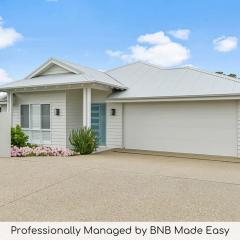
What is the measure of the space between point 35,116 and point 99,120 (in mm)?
3712

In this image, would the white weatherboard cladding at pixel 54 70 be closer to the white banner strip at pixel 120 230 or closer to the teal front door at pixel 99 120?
the teal front door at pixel 99 120

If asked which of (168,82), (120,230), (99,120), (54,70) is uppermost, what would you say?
(54,70)

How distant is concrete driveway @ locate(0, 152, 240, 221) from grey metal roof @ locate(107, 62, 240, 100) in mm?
3772

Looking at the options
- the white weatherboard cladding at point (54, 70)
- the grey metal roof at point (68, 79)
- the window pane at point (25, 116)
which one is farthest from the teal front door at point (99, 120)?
the window pane at point (25, 116)

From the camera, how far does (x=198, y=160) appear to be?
1078 cm

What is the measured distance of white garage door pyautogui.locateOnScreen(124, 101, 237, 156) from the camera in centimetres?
1193

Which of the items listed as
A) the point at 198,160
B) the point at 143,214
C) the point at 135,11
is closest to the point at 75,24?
the point at 135,11

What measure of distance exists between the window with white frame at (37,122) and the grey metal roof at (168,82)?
4.03 meters

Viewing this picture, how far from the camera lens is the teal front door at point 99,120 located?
48.9 ft

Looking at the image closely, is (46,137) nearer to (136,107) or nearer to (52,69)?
(52,69)

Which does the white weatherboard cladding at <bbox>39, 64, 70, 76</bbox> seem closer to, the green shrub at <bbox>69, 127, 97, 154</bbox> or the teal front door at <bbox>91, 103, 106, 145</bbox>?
the teal front door at <bbox>91, 103, 106, 145</bbox>

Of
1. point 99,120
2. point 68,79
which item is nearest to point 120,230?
point 68,79

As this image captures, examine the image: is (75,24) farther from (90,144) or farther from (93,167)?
(93,167)

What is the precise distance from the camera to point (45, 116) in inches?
607
